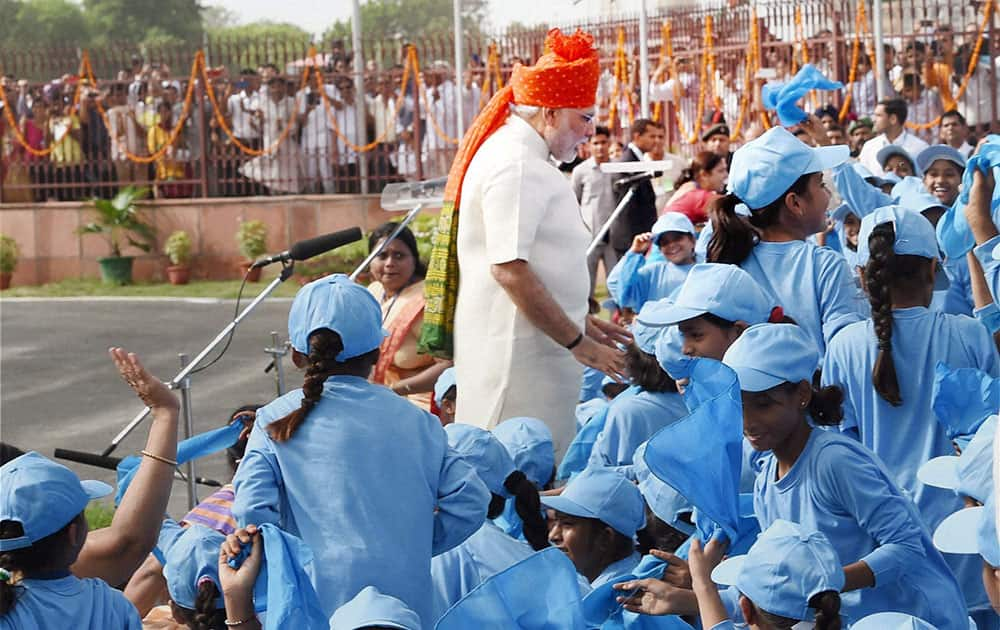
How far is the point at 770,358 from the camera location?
12.8ft

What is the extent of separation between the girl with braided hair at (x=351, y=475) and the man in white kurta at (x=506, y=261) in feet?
4.88

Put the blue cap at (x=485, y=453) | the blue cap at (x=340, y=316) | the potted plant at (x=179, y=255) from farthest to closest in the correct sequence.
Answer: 1. the potted plant at (x=179, y=255)
2. the blue cap at (x=485, y=453)
3. the blue cap at (x=340, y=316)

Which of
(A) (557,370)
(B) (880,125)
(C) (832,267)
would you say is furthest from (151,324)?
(C) (832,267)

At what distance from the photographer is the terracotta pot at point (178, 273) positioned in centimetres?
1892

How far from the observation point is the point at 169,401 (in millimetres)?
3973

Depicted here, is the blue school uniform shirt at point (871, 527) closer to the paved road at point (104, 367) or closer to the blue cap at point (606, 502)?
the blue cap at point (606, 502)

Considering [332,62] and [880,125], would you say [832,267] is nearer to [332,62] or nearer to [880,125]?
[880,125]

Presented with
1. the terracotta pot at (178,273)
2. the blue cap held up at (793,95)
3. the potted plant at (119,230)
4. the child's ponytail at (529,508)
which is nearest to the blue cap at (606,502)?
the child's ponytail at (529,508)

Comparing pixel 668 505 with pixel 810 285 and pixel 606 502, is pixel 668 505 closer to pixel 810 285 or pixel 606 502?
pixel 606 502

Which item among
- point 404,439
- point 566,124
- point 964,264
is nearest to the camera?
point 404,439

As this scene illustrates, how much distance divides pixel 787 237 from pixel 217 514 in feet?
6.56

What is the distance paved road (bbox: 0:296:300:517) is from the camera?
10.9 metres

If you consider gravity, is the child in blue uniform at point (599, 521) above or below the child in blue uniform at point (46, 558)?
below

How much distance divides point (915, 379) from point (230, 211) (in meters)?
15.4
